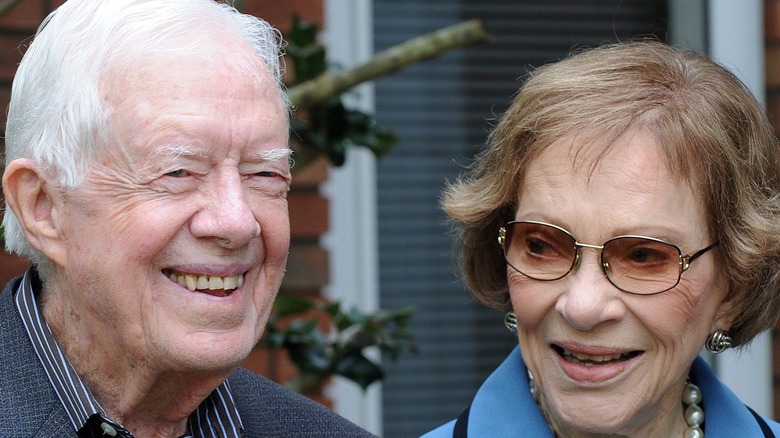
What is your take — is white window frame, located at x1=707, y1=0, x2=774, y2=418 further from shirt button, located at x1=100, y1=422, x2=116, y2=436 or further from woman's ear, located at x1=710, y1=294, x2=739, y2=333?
shirt button, located at x1=100, y1=422, x2=116, y2=436

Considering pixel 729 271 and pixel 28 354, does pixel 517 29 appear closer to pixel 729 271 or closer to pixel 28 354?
pixel 729 271

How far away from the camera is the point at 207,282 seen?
2070 mm

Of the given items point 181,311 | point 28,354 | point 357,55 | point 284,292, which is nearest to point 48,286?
point 28,354

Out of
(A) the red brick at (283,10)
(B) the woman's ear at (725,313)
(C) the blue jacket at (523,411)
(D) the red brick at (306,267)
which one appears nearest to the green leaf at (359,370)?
(C) the blue jacket at (523,411)

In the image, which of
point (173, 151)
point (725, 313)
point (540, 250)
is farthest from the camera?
point (725, 313)

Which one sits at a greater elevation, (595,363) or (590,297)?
(590,297)

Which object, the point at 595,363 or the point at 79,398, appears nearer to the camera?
the point at 79,398

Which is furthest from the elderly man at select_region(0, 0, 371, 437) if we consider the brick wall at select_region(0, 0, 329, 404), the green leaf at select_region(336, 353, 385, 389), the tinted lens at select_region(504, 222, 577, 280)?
the brick wall at select_region(0, 0, 329, 404)

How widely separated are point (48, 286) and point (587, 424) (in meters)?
1.06

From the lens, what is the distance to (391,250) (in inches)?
177

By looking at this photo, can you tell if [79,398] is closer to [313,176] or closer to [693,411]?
[693,411]

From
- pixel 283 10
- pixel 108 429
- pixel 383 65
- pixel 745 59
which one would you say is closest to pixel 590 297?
pixel 108 429

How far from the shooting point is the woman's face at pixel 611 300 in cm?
228

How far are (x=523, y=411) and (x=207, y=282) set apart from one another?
797mm
